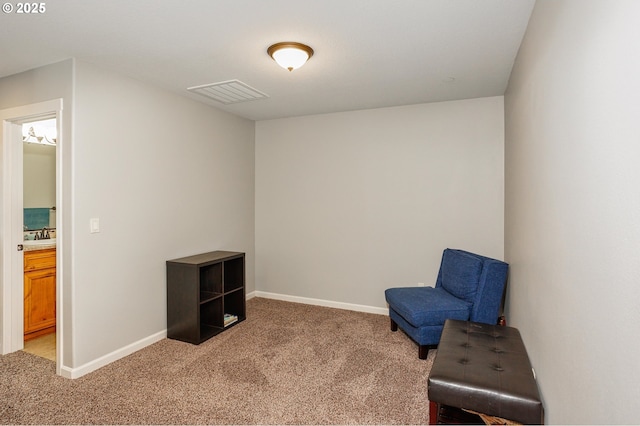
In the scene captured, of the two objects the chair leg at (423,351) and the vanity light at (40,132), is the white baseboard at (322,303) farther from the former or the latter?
the vanity light at (40,132)

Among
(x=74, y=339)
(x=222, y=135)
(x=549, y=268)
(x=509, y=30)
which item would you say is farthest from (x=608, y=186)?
(x=222, y=135)

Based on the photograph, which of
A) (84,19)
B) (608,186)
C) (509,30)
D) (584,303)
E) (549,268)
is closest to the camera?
(608,186)

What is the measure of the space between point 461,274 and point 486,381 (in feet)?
5.32

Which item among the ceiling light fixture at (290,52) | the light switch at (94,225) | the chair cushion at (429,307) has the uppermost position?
the ceiling light fixture at (290,52)

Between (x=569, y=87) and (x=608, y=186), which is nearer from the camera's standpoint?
(x=608, y=186)

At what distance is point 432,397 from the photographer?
5.88ft

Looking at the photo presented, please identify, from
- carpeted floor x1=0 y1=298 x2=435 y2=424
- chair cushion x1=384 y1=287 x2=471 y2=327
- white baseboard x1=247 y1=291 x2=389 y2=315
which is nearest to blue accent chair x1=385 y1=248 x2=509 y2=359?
chair cushion x1=384 y1=287 x2=471 y2=327

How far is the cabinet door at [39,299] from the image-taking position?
3.38 metres

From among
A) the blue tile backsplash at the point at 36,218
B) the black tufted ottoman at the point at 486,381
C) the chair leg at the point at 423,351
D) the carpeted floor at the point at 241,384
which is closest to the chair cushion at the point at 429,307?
the chair leg at the point at 423,351

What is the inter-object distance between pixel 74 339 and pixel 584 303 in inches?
127

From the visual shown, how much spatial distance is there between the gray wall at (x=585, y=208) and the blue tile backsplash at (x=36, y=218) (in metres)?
5.02

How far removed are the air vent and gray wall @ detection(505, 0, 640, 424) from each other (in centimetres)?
240

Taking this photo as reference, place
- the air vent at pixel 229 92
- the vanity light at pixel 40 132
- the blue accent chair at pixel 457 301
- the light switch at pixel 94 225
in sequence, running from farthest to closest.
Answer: the vanity light at pixel 40 132 < the air vent at pixel 229 92 < the blue accent chair at pixel 457 301 < the light switch at pixel 94 225

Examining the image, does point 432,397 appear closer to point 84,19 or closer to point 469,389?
point 469,389
